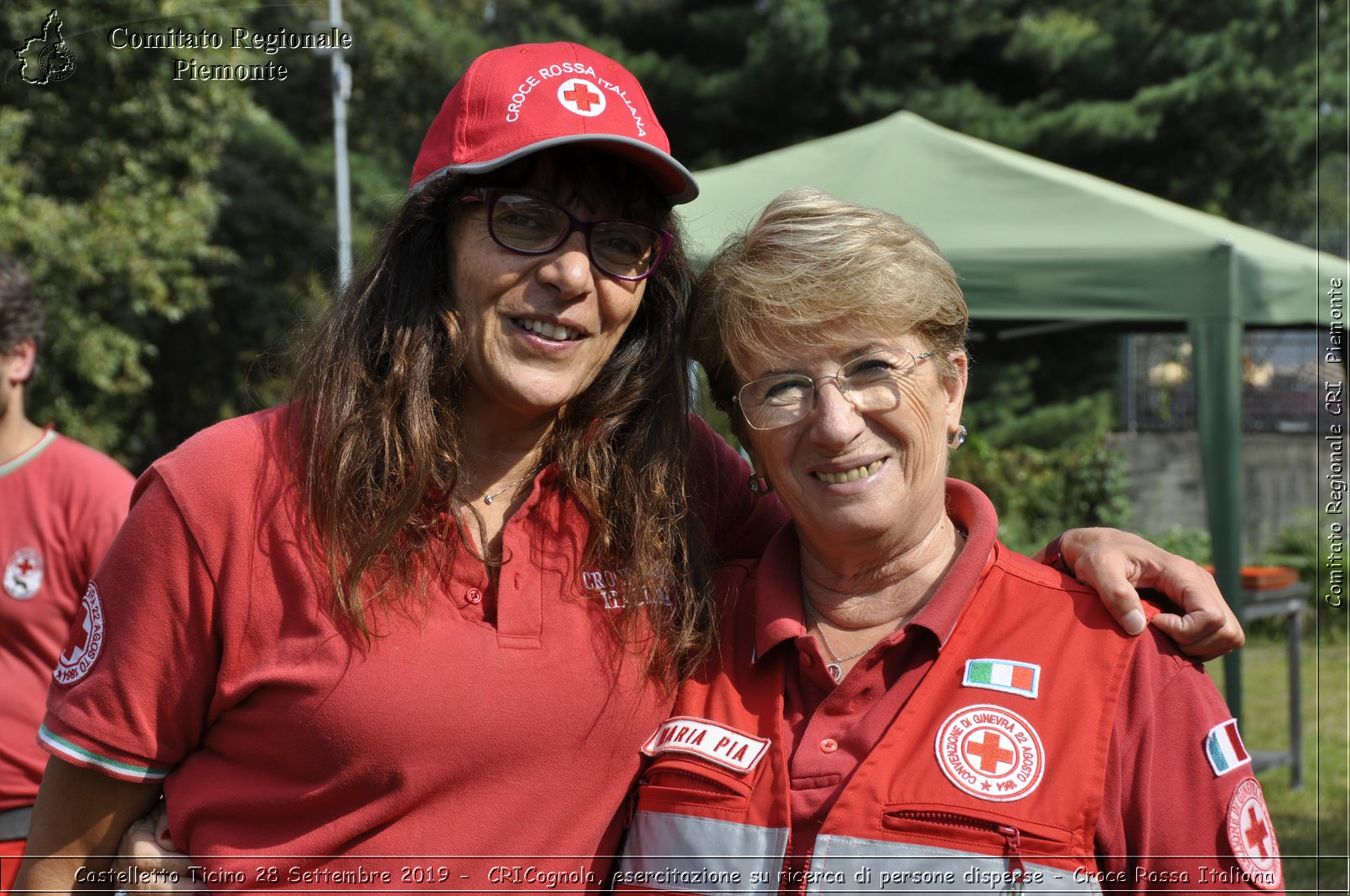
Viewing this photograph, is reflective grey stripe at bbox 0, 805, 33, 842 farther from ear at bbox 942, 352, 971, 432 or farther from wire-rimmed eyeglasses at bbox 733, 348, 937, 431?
ear at bbox 942, 352, 971, 432

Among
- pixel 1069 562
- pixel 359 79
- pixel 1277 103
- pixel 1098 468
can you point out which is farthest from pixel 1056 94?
pixel 1069 562

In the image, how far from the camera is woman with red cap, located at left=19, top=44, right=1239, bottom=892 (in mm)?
1906

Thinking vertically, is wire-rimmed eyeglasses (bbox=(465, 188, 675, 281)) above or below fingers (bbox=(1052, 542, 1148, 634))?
above

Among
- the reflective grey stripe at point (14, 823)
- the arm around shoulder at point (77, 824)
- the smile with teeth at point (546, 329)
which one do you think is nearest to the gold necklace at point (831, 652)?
the smile with teeth at point (546, 329)

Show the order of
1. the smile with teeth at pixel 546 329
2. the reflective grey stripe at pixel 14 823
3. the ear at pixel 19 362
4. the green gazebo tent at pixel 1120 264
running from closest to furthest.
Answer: the smile with teeth at pixel 546 329
the reflective grey stripe at pixel 14 823
the ear at pixel 19 362
the green gazebo tent at pixel 1120 264

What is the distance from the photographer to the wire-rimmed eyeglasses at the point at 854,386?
6.81 feet

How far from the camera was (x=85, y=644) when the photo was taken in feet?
6.55

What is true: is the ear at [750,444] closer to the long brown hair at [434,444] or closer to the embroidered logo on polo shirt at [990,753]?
the long brown hair at [434,444]

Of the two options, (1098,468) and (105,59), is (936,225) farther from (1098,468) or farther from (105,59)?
(1098,468)

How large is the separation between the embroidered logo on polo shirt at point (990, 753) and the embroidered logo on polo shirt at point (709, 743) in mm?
294

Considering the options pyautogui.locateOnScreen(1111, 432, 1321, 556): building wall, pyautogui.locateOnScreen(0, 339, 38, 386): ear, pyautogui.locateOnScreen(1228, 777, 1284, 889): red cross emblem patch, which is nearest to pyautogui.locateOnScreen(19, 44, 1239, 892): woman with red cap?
pyautogui.locateOnScreen(1228, 777, 1284, 889): red cross emblem patch

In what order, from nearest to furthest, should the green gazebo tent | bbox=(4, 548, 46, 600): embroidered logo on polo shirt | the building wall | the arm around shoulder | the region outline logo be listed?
the arm around shoulder
bbox=(4, 548, 46, 600): embroidered logo on polo shirt
the green gazebo tent
the region outline logo
the building wall

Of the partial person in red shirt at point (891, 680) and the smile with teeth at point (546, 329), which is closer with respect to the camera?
the partial person in red shirt at point (891, 680)

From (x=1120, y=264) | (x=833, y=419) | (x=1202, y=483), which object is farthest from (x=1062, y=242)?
(x=1202, y=483)
